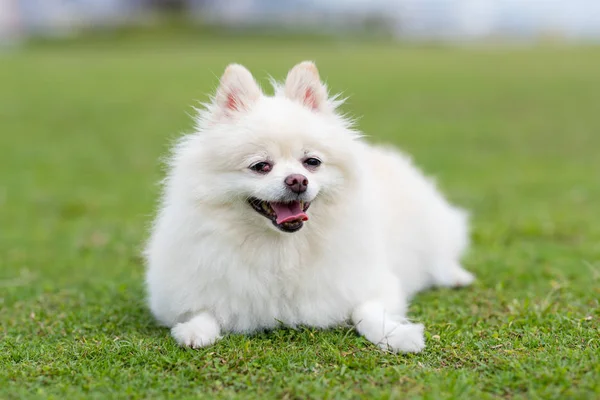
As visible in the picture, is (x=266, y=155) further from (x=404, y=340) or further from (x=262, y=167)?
(x=404, y=340)

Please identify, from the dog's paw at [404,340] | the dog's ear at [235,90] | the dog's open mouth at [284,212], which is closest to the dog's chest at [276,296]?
the dog's open mouth at [284,212]

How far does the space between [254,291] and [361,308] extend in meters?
0.65

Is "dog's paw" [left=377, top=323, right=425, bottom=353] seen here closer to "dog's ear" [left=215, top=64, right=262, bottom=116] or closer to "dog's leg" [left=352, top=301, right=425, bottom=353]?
"dog's leg" [left=352, top=301, right=425, bottom=353]

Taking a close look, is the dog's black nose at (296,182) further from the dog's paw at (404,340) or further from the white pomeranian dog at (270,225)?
the dog's paw at (404,340)

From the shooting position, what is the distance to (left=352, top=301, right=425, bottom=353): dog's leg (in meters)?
3.87

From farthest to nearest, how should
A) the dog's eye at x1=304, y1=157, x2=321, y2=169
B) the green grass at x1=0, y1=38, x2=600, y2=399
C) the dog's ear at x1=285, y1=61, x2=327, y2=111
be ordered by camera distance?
the dog's ear at x1=285, y1=61, x2=327, y2=111 < the dog's eye at x1=304, y1=157, x2=321, y2=169 < the green grass at x1=0, y1=38, x2=600, y2=399

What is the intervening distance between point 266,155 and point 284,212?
1.06ft

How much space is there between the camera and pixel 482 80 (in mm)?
23531

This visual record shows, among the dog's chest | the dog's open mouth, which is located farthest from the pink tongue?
the dog's chest

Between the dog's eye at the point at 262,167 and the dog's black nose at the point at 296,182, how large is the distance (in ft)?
0.66

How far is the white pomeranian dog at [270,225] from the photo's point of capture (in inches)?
154

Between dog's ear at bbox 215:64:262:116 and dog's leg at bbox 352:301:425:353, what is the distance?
1369 mm

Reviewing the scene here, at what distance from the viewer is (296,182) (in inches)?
147

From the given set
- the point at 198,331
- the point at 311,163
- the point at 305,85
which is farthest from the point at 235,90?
the point at 198,331
